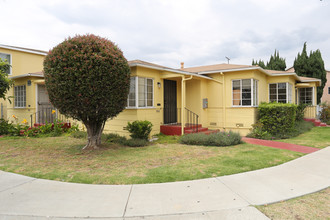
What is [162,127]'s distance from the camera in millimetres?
9781

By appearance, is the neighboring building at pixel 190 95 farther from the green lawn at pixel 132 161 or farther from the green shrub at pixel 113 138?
the green lawn at pixel 132 161

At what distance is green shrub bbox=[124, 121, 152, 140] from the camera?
8.25 metres

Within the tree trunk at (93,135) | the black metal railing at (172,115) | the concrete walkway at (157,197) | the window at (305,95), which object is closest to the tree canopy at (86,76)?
the tree trunk at (93,135)

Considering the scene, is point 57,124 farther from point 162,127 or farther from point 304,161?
point 304,161

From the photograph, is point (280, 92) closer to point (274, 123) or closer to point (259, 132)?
point (274, 123)

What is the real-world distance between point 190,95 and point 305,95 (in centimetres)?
1179

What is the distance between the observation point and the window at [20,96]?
13086 millimetres

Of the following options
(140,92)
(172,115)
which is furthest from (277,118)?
(140,92)

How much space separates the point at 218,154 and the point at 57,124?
858cm

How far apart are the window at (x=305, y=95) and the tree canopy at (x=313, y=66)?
2.99m

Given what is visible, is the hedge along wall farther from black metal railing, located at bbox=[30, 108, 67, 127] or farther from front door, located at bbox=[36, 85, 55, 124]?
front door, located at bbox=[36, 85, 55, 124]

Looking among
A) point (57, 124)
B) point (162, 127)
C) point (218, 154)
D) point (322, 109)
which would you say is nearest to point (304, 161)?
point (218, 154)

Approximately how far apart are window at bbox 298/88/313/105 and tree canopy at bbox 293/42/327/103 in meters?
2.99

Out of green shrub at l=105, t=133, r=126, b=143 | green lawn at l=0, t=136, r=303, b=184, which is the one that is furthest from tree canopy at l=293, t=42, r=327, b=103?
green shrub at l=105, t=133, r=126, b=143
